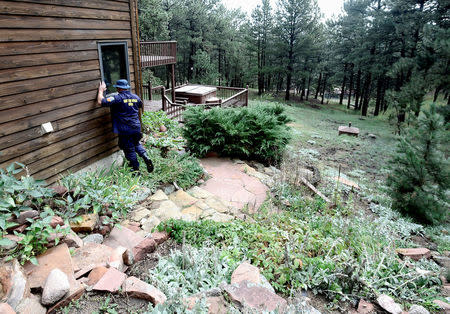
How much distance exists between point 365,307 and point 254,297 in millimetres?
1099

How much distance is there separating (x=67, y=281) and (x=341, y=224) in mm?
3422

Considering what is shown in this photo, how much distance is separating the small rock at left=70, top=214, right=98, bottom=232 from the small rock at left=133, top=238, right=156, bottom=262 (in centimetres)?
74

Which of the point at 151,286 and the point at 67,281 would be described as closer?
the point at 67,281

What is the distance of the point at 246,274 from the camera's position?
284cm

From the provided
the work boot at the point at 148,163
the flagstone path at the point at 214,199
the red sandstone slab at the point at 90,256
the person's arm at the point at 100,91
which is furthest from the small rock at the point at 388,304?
the person's arm at the point at 100,91

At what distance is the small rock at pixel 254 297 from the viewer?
2.44 metres

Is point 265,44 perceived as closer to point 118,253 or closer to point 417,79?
point 417,79

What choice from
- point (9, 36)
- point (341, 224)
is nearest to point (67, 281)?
point (9, 36)

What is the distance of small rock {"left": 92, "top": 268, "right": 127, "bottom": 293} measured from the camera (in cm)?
253

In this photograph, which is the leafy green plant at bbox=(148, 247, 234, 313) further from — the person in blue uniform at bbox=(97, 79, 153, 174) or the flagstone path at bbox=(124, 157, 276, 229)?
the person in blue uniform at bbox=(97, 79, 153, 174)

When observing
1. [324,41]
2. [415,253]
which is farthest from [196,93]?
[324,41]

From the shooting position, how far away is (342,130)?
49.8 feet

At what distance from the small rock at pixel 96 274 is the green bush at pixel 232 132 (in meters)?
4.70

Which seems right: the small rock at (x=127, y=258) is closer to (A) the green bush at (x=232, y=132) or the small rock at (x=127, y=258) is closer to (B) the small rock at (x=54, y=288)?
(B) the small rock at (x=54, y=288)
